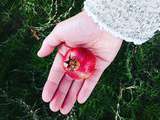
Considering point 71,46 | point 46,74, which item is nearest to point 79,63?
point 71,46

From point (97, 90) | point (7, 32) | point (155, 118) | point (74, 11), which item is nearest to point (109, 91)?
point (97, 90)

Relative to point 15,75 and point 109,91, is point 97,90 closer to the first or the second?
point 109,91

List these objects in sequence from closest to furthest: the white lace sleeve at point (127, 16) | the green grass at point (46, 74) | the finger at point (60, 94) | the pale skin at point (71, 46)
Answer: the white lace sleeve at point (127, 16) → the pale skin at point (71, 46) → the finger at point (60, 94) → the green grass at point (46, 74)

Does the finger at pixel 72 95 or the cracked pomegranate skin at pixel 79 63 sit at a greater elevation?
the cracked pomegranate skin at pixel 79 63

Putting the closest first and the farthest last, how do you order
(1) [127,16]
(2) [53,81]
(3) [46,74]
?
(1) [127,16], (2) [53,81], (3) [46,74]

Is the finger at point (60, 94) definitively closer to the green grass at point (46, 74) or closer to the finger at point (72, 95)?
the finger at point (72, 95)

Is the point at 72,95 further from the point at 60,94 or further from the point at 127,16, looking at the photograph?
the point at 127,16

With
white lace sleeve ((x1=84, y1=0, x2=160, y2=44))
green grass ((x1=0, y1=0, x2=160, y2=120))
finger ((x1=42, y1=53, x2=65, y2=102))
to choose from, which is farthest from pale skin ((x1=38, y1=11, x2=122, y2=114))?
green grass ((x1=0, y1=0, x2=160, y2=120))

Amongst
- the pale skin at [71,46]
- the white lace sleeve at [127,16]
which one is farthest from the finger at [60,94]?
the white lace sleeve at [127,16]
